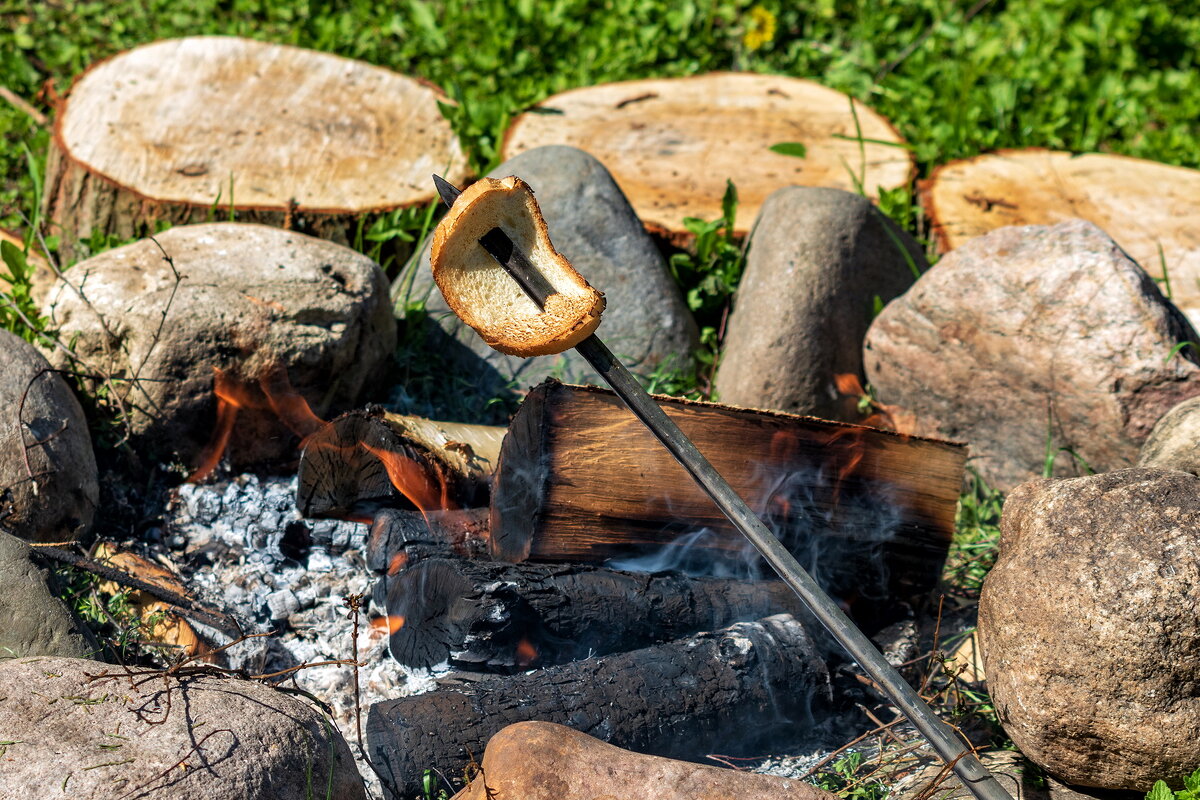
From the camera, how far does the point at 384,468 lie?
313 cm

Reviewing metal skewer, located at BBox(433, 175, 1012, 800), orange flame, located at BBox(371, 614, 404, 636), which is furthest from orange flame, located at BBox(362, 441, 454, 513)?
metal skewer, located at BBox(433, 175, 1012, 800)

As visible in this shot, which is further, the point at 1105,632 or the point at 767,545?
the point at 1105,632

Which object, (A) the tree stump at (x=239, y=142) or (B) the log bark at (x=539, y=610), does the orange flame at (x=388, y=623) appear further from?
(A) the tree stump at (x=239, y=142)

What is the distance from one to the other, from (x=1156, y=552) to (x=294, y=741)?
1.91 meters

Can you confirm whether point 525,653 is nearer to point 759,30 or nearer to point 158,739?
point 158,739

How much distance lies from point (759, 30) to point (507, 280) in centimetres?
474

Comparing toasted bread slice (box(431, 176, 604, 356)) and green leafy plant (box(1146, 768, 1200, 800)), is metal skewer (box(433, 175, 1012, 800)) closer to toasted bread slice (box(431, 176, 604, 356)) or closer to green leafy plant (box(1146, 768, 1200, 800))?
toasted bread slice (box(431, 176, 604, 356))

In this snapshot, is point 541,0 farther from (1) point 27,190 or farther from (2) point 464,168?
(1) point 27,190

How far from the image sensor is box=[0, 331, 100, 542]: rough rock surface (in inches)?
111

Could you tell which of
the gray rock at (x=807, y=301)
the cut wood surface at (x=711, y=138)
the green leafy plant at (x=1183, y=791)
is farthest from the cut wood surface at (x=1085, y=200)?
the green leafy plant at (x=1183, y=791)

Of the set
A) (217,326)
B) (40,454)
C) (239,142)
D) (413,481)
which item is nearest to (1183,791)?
(413,481)

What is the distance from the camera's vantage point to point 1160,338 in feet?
10.7

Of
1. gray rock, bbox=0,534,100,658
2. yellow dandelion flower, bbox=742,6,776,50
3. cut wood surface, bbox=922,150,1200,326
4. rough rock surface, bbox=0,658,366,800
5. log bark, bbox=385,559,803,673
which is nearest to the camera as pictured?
rough rock surface, bbox=0,658,366,800

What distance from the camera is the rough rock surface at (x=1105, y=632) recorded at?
7.14ft
